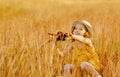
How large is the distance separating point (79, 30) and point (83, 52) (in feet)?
0.58

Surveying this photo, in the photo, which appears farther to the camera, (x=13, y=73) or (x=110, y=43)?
(x=110, y=43)

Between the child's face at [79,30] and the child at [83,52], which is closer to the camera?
the child at [83,52]

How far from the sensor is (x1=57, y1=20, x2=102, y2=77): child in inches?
145

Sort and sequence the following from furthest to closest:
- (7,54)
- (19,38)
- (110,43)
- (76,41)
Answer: (110,43) < (19,38) < (76,41) < (7,54)

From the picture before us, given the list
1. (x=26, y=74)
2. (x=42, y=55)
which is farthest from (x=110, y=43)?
(x=26, y=74)

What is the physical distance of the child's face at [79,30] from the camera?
153 inches

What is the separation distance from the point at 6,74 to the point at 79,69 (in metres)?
0.61

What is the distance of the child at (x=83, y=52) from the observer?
3.68 metres

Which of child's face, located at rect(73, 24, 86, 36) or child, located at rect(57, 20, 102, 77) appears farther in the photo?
child's face, located at rect(73, 24, 86, 36)

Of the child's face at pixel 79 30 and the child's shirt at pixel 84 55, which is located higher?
the child's face at pixel 79 30

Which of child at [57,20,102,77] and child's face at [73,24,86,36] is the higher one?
child's face at [73,24,86,36]

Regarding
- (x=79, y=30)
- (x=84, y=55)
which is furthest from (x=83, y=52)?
(x=79, y=30)

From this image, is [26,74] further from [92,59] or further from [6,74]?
[92,59]

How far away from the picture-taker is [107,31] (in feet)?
16.8
